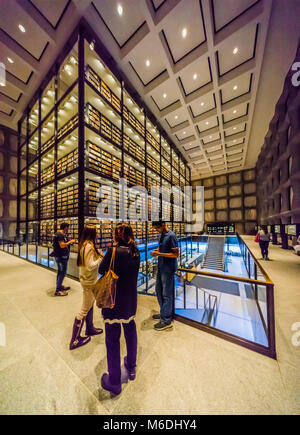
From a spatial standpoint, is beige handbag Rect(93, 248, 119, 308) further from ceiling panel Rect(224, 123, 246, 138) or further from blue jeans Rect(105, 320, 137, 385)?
ceiling panel Rect(224, 123, 246, 138)

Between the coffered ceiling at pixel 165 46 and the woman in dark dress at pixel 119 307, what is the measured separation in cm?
818

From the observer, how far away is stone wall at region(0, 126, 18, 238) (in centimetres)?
1511

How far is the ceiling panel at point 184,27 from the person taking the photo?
206 inches

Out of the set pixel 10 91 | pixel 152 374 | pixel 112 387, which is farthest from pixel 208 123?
pixel 112 387

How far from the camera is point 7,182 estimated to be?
50.4ft

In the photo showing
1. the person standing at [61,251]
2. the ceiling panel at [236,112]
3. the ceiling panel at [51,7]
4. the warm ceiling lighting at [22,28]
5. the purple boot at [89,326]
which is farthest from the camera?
the ceiling panel at [236,112]

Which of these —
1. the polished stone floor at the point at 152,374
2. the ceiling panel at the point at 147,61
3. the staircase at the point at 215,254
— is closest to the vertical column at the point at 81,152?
the polished stone floor at the point at 152,374

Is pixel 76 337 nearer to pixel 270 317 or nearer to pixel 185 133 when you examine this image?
pixel 270 317

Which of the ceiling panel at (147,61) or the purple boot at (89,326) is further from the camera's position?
the ceiling panel at (147,61)

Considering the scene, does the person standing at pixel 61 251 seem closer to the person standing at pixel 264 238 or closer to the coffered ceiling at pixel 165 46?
the coffered ceiling at pixel 165 46

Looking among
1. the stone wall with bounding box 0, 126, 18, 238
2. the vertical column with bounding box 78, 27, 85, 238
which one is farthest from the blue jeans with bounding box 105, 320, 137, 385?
the stone wall with bounding box 0, 126, 18, 238

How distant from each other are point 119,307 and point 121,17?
9246 mm

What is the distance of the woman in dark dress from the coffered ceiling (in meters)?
8.18
